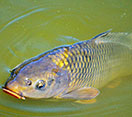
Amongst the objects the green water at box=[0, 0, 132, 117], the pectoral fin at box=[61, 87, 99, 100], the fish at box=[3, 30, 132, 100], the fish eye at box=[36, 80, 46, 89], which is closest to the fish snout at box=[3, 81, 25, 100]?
the fish at box=[3, 30, 132, 100]

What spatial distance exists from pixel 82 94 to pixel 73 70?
33 centimetres

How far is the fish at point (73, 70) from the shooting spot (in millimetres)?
2094

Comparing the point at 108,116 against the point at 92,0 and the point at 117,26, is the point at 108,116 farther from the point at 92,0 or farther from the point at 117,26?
the point at 92,0

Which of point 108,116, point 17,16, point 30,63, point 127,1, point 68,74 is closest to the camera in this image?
point 30,63

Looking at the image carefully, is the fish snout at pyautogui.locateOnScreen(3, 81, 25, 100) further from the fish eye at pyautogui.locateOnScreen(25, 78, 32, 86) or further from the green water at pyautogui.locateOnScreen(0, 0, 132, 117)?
the green water at pyautogui.locateOnScreen(0, 0, 132, 117)

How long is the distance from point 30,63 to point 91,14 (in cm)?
207

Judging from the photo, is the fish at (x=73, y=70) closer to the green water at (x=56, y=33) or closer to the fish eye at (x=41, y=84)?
the fish eye at (x=41, y=84)

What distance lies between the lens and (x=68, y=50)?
2.37m

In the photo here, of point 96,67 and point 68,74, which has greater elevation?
point 96,67

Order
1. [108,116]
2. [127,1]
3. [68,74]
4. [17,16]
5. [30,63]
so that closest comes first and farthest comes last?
[30,63], [68,74], [108,116], [17,16], [127,1]

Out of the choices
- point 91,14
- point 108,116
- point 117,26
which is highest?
point 91,14

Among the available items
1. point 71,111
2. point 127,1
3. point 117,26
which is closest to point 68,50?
point 71,111

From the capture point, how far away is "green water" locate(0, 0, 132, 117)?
2439 mm

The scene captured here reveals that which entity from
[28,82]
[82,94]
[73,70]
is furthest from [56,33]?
[28,82]
